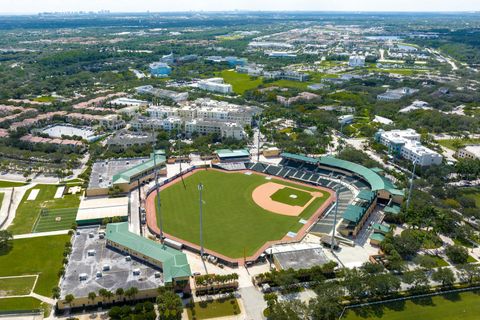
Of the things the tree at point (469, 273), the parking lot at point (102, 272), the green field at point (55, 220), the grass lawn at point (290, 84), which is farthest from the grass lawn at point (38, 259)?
the grass lawn at point (290, 84)

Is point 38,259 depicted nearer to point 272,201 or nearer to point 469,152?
point 272,201

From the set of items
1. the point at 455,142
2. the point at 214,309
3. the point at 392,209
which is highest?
the point at 214,309

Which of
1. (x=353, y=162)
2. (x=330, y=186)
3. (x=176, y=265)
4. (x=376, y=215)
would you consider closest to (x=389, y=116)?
(x=353, y=162)

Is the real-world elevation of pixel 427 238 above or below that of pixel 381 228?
above

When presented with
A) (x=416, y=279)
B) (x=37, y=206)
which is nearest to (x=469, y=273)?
(x=416, y=279)

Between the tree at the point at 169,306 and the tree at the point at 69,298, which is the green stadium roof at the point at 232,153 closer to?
the tree at the point at 169,306

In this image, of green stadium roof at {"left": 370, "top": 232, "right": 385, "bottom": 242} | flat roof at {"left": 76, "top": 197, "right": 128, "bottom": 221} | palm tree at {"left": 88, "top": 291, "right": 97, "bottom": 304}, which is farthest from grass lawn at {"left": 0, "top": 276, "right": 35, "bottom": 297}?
green stadium roof at {"left": 370, "top": 232, "right": 385, "bottom": 242}
